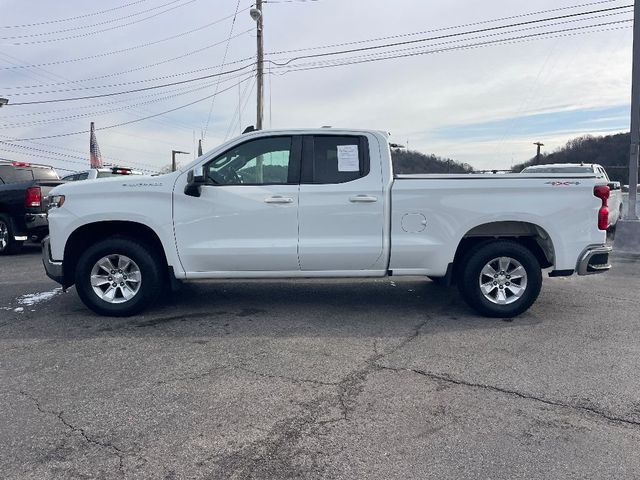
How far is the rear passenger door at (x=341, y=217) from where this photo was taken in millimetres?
5582

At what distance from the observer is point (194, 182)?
18.0ft

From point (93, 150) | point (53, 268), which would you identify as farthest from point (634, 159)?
point (93, 150)

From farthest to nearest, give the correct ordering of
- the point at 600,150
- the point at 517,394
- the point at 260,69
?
the point at 600,150
the point at 260,69
the point at 517,394

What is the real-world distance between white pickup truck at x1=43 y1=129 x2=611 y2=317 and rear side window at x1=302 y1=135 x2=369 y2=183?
0.04 ft

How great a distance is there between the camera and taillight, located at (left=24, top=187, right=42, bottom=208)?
10320mm

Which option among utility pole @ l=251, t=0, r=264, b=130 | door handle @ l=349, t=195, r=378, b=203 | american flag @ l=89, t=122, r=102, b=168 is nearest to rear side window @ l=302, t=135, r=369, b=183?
door handle @ l=349, t=195, r=378, b=203

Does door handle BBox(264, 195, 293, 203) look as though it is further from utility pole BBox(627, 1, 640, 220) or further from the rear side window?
utility pole BBox(627, 1, 640, 220)

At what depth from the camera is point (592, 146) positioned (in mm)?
32500

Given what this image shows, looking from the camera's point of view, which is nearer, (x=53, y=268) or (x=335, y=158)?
(x=53, y=268)

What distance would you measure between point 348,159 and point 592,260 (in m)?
2.83

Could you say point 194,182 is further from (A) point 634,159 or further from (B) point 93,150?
(B) point 93,150

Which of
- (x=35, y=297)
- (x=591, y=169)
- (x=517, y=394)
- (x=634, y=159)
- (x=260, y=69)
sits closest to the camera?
(x=517, y=394)

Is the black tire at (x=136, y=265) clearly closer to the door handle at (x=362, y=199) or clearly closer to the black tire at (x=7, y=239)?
the door handle at (x=362, y=199)

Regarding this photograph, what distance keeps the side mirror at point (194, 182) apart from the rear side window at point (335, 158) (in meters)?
1.08
